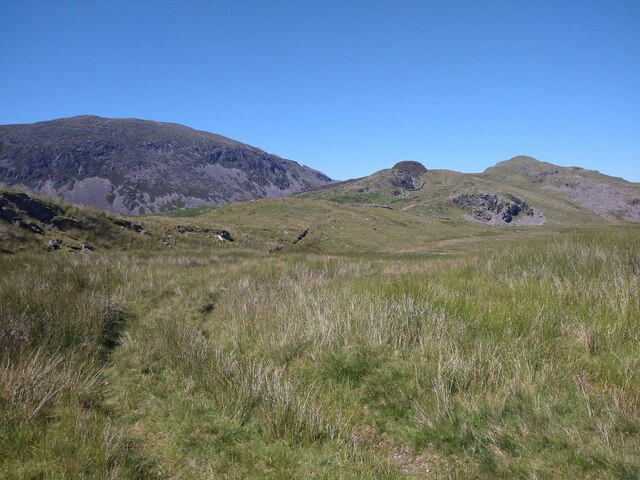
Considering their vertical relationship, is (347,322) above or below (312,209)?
below

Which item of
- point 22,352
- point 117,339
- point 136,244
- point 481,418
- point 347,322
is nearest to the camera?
point 481,418

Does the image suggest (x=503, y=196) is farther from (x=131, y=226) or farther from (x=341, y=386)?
(x=341, y=386)

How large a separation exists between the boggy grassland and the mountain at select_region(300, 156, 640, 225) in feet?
262

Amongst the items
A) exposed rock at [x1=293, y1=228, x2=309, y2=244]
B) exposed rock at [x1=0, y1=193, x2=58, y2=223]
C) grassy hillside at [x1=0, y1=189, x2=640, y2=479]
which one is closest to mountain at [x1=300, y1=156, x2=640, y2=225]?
exposed rock at [x1=293, y1=228, x2=309, y2=244]

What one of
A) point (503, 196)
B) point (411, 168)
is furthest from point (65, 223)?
point (411, 168)

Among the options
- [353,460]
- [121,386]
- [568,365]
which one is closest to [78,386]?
[121,386]

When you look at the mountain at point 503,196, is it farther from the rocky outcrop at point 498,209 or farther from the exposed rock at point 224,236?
the exposed rock at point 224,236

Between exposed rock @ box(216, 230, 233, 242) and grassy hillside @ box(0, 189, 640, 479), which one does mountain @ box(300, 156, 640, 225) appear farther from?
grassy hillside @ box(0, 189, 640, 479)

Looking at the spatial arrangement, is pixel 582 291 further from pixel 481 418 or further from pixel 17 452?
pixel 17 452

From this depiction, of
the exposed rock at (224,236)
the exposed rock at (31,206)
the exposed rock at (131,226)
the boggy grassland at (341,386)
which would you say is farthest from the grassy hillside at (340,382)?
the exposed rock at (224,236)

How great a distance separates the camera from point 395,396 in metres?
3.56

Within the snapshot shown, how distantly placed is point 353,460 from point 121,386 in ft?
9.67

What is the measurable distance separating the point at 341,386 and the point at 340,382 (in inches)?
4.5

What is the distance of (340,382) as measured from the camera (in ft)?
13.0
